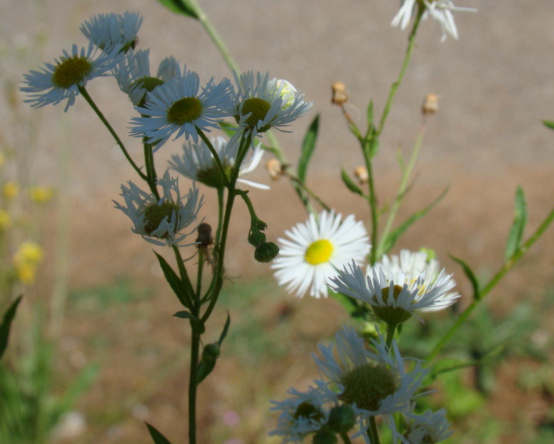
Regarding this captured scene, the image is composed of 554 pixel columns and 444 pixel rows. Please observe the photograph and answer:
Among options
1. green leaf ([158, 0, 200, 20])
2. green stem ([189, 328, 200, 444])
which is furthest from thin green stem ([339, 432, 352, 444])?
green leaf ([158, 0, 200, 20])

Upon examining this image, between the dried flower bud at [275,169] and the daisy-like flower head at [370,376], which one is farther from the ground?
the dried flower bud at [275,169]

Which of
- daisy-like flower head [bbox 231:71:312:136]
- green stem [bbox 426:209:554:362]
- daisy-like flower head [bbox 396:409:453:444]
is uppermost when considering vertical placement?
daisy-like flower head [bbox 231:71:312:136]

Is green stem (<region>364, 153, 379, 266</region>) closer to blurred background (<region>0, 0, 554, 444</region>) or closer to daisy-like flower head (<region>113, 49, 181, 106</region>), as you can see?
daisy-like flower head (<region>113, 49, 181, 106</region>)

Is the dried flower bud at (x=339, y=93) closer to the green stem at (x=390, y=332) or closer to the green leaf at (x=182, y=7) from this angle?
the green leaf at (x=182, y=7)

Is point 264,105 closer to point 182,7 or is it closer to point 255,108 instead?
point 255,108

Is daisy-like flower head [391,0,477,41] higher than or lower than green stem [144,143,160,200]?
higher

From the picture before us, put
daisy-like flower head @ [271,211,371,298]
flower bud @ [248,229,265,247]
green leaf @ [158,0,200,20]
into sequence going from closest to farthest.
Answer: flower bud @ [248,229,265,247]
daisy-like flower head @ [271,211,371,298]
green leaf @ [158,0,200,20]

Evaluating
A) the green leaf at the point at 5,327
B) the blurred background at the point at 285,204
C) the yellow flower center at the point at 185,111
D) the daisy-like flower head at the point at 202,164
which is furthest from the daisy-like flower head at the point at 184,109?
the blurred background at the point at 285,204
